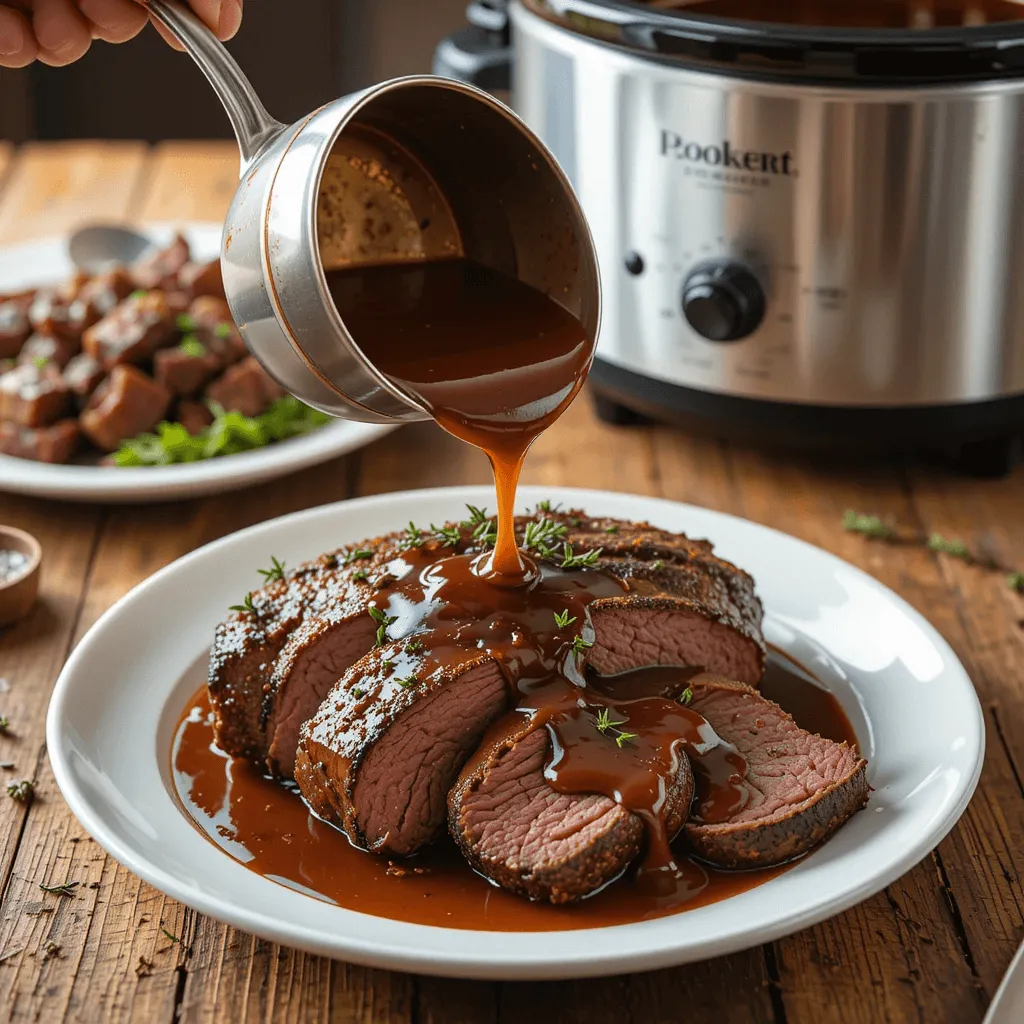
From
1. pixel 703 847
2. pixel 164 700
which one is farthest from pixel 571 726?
pixel 164 700

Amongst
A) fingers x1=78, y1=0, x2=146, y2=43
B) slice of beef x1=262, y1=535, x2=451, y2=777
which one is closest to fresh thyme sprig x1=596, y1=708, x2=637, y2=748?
slice of beef x1=262, y1=535, x2=451, y2=777

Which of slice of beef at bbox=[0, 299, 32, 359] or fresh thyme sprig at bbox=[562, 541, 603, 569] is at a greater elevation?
fresh thyme sprig at bbox=[562, 541, 603, 569]

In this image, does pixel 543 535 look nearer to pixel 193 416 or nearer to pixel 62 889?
pixel 62 889

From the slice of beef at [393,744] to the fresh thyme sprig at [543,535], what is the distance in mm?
277

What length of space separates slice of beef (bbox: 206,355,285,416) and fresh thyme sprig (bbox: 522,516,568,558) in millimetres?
1085

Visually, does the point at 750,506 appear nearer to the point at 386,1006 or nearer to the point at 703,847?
the point at 703,847

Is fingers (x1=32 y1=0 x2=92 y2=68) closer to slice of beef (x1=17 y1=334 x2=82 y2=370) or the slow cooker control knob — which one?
slice of beef (x1=17 y1=334 x2=82 y2=370)

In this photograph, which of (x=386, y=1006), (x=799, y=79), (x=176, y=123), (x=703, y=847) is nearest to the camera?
(x=386, y=1006)

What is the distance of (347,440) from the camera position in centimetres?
289

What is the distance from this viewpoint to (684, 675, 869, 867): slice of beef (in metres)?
1.70

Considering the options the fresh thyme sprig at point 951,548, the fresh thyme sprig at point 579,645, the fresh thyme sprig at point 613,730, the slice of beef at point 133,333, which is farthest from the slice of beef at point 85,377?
the fresh thyme sprig at point 951,548

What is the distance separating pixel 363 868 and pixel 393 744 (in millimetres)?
167

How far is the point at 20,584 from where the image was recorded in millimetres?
2385

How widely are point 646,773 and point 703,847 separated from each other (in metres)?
0.12
